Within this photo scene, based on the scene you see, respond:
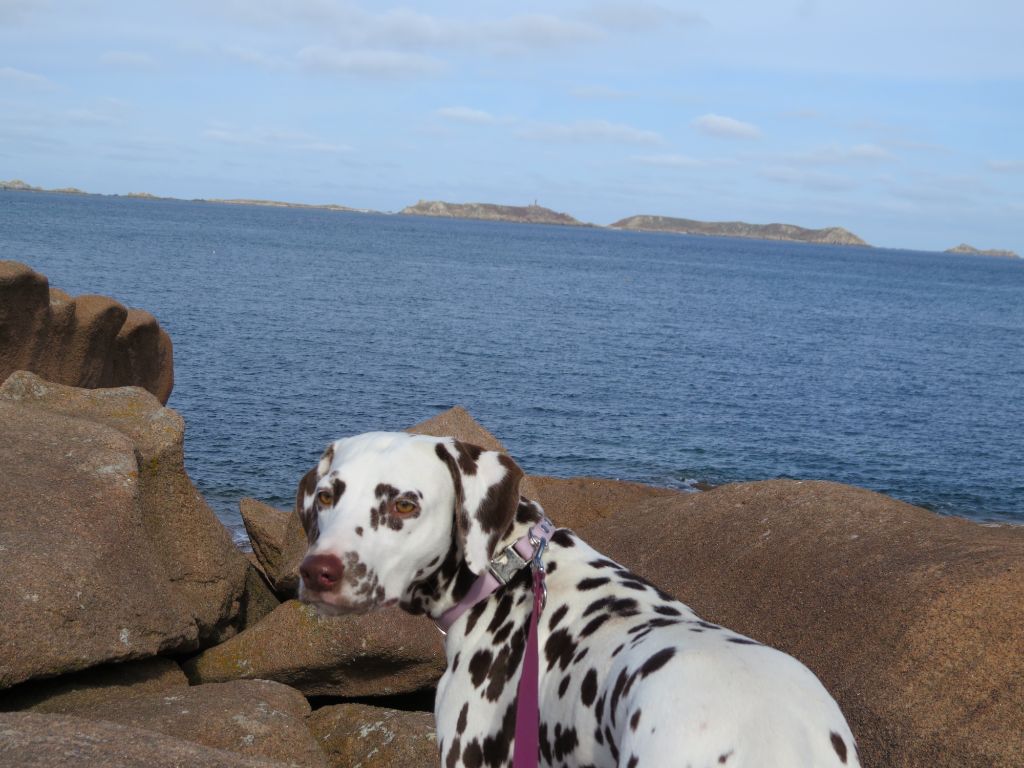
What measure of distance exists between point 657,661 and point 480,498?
1302 millimetres

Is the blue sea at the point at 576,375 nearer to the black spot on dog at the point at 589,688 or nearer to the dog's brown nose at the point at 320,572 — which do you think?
the dog's brown nose at the point at 320,572

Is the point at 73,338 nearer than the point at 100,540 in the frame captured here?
No

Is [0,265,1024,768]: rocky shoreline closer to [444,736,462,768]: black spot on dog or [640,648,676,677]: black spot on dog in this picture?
[444,736,462,768]: black spot on dog

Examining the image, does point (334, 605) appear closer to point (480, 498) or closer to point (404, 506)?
point (404, 506)

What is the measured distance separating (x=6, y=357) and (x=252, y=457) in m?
8.94

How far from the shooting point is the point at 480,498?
459 centimetres

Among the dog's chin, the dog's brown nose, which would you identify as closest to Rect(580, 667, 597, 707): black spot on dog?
the dog's chin

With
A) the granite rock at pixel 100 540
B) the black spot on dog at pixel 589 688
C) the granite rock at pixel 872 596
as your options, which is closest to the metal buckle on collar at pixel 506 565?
the black spot on dog at pixel 589 688

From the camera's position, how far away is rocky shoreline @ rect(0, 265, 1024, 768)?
5668 millimetres

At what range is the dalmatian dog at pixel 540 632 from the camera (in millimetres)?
3229

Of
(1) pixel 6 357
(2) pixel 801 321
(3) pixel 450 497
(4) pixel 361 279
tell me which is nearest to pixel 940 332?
(2) pixel 801 321

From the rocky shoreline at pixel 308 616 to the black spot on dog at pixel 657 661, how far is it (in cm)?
201

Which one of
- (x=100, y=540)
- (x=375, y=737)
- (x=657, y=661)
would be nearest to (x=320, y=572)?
(x=657, y=661)

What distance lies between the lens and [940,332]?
69.6 metres
